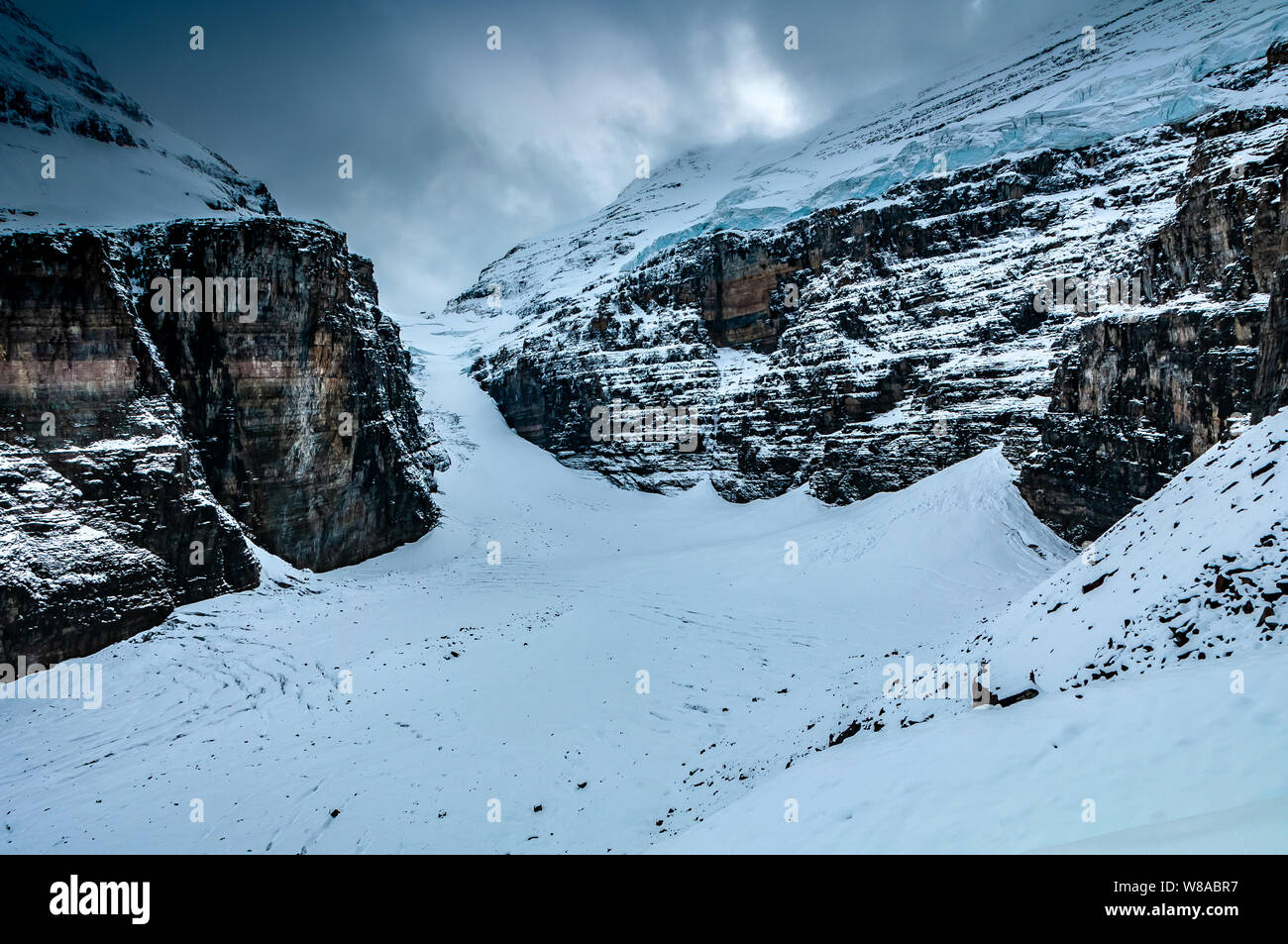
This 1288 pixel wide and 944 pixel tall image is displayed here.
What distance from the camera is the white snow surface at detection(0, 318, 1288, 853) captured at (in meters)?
5.43

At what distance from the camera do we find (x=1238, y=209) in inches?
875

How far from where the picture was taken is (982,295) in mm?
40000

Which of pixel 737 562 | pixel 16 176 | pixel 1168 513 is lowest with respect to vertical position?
pixel 737 562

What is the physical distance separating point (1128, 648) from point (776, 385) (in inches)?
1648

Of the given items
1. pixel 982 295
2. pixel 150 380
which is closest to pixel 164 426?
pixel 150 380

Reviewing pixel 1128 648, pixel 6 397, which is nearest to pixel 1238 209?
pixel 1128 648

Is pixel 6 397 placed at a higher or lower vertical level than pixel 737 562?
higher

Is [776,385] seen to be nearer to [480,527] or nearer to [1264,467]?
[480,527]
